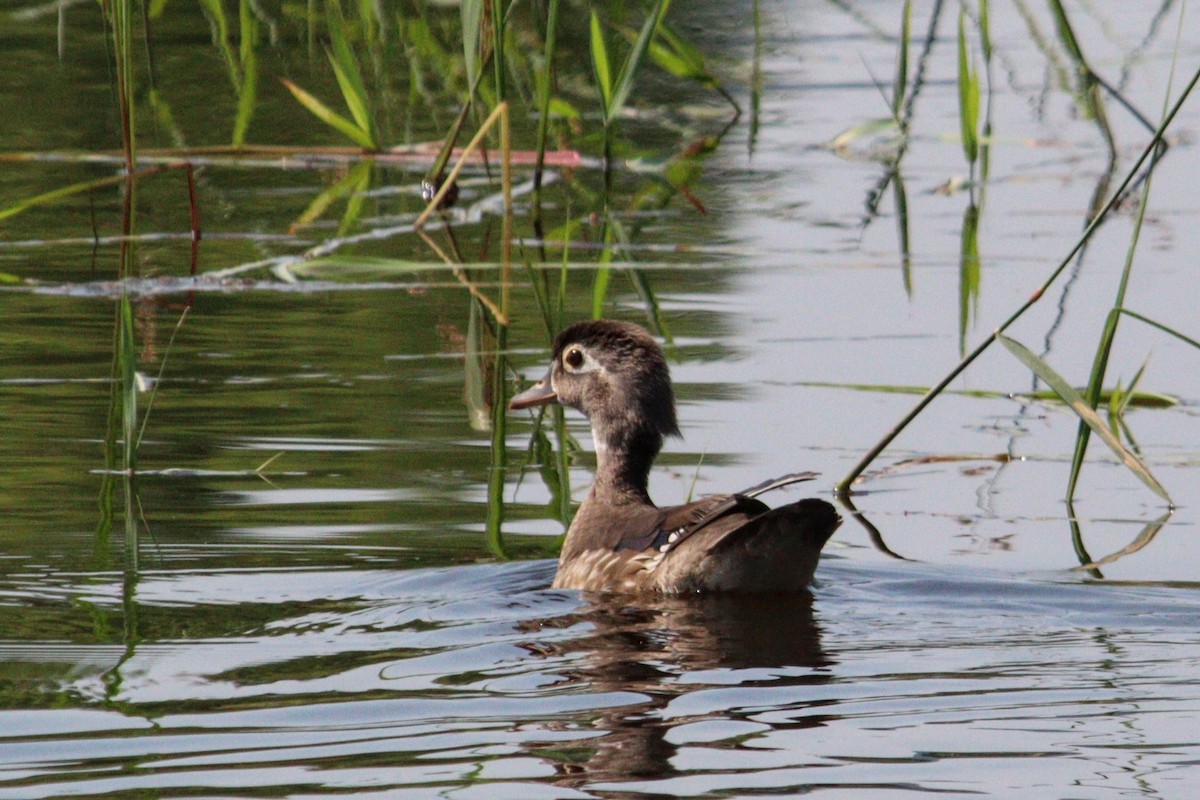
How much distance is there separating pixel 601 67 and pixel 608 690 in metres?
5.40

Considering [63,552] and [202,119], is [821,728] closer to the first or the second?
[63,552]

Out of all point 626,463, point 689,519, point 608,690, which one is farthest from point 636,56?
point 608,690

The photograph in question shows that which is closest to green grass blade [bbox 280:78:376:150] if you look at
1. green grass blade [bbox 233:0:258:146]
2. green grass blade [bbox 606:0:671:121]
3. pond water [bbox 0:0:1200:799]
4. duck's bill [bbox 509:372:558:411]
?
green grass blade [bbox 233:0:258:146]

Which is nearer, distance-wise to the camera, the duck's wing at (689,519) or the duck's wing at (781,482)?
the duck's wing at (781,482)

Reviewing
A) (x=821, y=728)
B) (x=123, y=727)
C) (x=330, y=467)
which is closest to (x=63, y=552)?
(x=330, y=467)

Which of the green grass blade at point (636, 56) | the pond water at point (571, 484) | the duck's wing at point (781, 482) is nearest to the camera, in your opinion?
the pond water at point (571, 484)

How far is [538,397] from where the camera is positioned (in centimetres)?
791

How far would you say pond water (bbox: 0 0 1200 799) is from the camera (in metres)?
4.88

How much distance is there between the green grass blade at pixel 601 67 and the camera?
10.2m

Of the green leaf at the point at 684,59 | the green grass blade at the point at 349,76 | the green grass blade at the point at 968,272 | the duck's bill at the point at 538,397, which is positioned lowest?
the duck's bill at the point at 538,397

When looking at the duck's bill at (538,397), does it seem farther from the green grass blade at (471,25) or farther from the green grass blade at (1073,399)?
the green grass blade at (1073,399)

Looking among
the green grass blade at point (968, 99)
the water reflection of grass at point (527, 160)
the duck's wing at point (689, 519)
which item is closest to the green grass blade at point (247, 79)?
the water reflection of grass at point (527, 160)

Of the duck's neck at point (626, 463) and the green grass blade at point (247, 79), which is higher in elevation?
the green grass blade at point (247, 79)

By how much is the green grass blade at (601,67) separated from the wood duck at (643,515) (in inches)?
106
